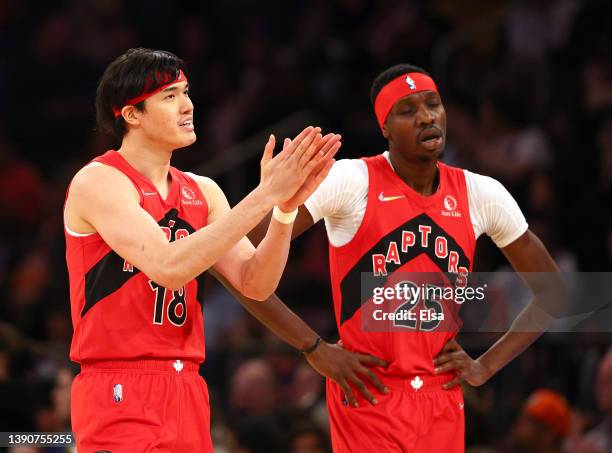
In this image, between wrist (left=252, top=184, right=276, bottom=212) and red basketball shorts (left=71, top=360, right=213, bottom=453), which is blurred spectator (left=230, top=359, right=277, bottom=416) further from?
wrist (left=252, top=184, right=276, bottom=212)

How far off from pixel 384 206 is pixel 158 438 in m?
1.66

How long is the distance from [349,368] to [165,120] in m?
1.49

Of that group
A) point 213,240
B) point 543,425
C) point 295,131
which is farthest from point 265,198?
point 295,131

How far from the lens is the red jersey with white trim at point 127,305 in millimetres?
5031

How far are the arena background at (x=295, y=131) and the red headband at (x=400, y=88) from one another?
2.37 m

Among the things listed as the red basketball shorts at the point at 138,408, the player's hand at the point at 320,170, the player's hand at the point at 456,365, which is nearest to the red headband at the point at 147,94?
the player's hand at the point at 320,170

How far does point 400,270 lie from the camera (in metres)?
5.85

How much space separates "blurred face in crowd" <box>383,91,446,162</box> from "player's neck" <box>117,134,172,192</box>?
4.13 ft

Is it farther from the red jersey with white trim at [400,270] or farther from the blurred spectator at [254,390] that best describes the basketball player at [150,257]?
the blurred spectator at [254,390]

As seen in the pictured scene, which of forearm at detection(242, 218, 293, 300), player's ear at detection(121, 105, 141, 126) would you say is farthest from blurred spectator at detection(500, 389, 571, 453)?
player's ear at detection(121, 105, 141, 126)

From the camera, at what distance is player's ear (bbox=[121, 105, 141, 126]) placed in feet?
17.3

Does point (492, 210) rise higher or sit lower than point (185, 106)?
lower

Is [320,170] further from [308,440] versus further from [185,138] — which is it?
[308,440]

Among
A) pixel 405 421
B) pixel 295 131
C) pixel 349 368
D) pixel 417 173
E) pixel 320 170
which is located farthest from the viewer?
pixel 295 131
